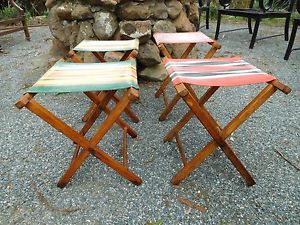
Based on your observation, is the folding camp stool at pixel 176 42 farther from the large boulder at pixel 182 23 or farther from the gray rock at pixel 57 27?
the gray rock at pixel 57 27

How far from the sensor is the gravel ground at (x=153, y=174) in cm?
144

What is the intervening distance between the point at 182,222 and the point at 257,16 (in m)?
3.37

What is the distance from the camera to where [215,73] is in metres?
1.54

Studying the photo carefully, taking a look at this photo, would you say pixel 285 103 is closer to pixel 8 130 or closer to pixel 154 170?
pixel 154 170

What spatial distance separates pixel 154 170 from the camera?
5.79 feet

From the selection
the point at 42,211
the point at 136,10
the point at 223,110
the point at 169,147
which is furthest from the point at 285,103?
the point at 42,211

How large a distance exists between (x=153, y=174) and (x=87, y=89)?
27.8 inches

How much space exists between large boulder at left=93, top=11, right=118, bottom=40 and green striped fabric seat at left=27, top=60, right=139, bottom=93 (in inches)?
45.5

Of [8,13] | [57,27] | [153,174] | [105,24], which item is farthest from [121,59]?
[8,13]

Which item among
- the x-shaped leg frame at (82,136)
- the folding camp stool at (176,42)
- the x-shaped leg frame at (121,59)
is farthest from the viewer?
the folding camp stool at (176,42)

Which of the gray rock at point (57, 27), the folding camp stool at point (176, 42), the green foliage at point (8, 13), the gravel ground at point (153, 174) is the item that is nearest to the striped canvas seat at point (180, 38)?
the folding camp stool at point (176, 42)

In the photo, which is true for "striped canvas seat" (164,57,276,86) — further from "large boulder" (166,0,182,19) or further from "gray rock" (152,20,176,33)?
"large boulder" (166,0,182,19)

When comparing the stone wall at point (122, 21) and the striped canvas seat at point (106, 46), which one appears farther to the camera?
the stone wall at point (122, 21)

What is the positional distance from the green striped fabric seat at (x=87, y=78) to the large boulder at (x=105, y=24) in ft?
3.79
